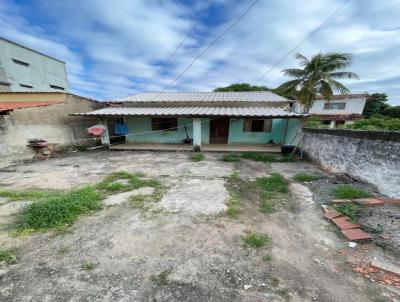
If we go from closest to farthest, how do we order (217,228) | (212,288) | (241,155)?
(212,288)
(217,228)
(241,155)

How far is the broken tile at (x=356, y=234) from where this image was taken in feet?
10.2

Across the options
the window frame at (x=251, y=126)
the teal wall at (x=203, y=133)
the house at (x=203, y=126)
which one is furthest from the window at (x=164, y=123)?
the window frame at (x=251, y=126)

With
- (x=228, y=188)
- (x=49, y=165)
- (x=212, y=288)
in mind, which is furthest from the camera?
(x=49, y=165)

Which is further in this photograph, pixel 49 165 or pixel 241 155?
pixel 241 155

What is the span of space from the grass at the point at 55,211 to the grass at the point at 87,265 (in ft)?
4.63

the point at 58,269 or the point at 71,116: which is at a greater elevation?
the point at 71,116


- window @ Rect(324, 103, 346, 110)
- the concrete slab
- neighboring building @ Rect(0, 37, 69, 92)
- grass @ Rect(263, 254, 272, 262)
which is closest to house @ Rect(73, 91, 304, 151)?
the concrete slab

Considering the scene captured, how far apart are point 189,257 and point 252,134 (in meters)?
10.6

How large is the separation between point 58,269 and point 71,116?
10.5 meters

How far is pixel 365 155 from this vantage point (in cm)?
524

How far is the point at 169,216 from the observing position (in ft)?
12.7

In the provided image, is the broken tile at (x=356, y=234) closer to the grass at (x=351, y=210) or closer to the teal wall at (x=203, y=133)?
the grass at (x=351, y=210)

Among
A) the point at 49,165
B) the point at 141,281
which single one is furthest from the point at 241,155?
the point at 49,165

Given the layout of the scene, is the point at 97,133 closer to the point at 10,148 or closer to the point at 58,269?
the point at 10,148
